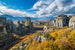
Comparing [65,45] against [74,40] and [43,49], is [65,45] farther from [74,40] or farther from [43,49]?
[43,49]

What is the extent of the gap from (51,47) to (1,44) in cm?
3052

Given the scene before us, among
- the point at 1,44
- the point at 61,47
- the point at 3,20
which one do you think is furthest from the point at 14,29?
the point at 61,47

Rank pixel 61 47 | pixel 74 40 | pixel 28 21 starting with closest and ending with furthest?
pixel 61 47 < pixel 74 40 < pixel 28 21

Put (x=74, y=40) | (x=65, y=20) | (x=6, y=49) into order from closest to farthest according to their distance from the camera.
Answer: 1. (x=74, y=40)
2. (x=6, y=49)
3. (x=65, y=20)

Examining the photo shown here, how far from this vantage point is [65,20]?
33688 millimetres

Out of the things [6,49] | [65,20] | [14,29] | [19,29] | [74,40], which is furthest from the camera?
[19,29]

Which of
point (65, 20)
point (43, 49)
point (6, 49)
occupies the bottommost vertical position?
point (6, 49)

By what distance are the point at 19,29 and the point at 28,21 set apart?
24120mm

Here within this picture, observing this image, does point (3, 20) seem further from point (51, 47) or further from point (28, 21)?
point (51, 47)

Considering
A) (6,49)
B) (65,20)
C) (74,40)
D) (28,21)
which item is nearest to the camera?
(74,40)

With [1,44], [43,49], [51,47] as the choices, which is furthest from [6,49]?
[51,47]

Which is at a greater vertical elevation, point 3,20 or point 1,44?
point 3,20

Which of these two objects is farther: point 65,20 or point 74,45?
point 65,20

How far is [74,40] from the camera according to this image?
1470 cm
